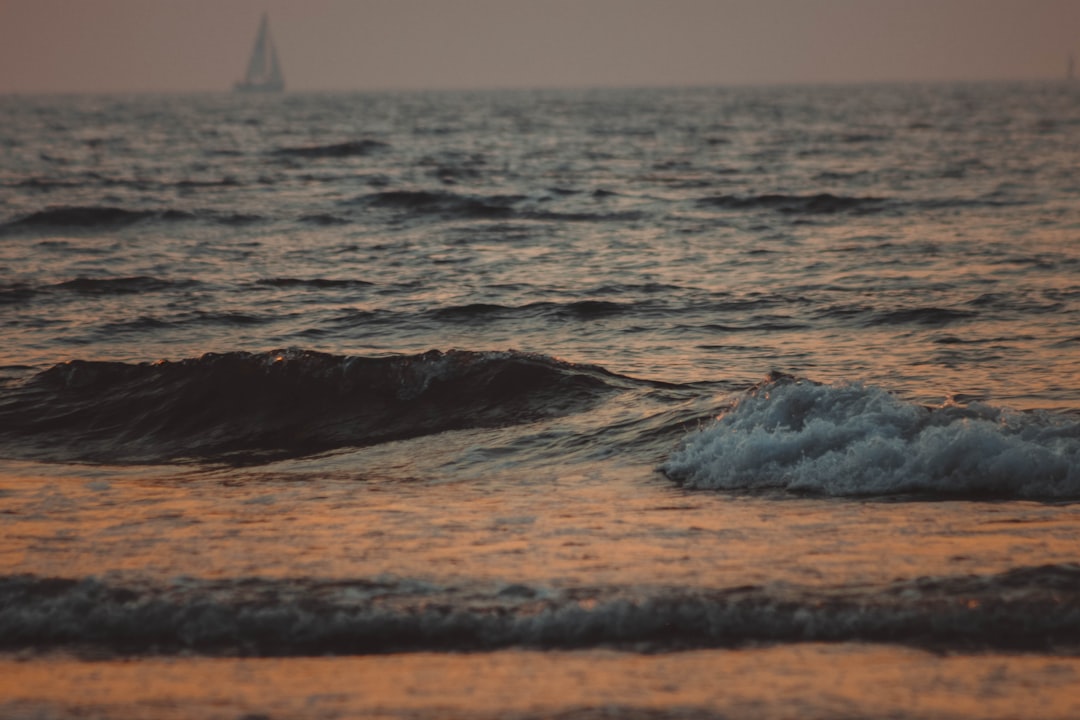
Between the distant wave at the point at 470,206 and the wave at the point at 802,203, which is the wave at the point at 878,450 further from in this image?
the wave at the point at 802,203

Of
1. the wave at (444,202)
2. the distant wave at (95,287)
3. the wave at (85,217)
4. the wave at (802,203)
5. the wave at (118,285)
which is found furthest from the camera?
the wave at (444,202)

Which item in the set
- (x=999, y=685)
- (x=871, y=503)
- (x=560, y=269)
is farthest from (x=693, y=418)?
(x=560, y=269)

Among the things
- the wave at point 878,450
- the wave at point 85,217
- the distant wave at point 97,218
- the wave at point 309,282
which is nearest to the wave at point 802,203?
the distant wave at point 97,218

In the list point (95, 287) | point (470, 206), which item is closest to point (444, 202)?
point (470, 206)

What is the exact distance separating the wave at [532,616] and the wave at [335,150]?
129 feet

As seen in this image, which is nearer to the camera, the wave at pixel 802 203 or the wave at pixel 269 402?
the wave at pixel 269 402

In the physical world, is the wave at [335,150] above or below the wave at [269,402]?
above

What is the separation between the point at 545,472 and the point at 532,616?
2.85 m

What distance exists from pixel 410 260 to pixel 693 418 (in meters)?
11.0

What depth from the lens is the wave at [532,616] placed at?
189 inches

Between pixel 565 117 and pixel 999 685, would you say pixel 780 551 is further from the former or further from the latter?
pixel 565 117

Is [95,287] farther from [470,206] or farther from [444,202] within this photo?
[444,202]

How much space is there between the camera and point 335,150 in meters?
46.3

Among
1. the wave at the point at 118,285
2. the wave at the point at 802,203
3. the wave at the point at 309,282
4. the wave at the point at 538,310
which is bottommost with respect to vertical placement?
the wave at the point at 538,310
